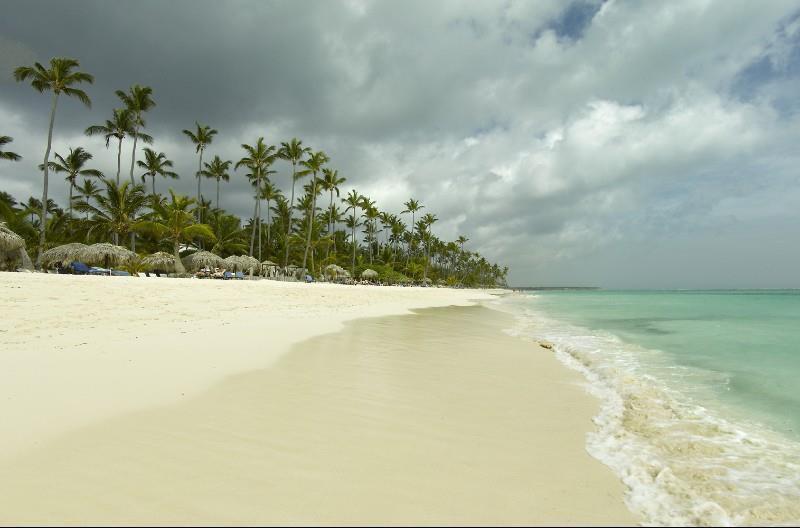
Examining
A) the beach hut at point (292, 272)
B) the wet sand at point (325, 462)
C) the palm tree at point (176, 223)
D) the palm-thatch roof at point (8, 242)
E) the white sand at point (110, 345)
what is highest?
the palm tree at point (176, 223)

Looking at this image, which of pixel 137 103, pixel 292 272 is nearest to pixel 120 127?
pixel 137 103

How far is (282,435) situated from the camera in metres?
3.48

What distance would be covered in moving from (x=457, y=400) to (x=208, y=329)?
701 centimetres

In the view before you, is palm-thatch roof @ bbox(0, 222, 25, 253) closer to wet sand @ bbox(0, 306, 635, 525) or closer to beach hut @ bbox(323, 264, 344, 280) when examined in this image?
wet sand @ bbox(0, 306, 635, 525)

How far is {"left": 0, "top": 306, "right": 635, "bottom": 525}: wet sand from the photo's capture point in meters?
2.36

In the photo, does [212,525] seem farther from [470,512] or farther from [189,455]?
[470,512]

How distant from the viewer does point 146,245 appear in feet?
134

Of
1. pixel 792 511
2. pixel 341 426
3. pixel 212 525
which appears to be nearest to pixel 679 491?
pixel 792 511

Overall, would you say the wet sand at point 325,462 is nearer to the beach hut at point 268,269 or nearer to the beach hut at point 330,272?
the beach hut at point 268,269

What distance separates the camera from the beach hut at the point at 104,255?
26469 millimetres

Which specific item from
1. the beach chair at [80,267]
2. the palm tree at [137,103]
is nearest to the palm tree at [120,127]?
the palm tree at [137,103]

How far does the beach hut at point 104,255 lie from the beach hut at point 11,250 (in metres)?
4.41

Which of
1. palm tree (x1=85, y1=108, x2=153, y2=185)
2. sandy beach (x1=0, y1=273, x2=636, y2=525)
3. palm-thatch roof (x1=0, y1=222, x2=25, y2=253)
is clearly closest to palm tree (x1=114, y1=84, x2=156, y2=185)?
palm tree (x1=85, y1=108, x2=153, y2=185)

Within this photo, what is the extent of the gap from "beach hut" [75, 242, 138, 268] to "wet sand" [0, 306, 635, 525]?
28127 mm
